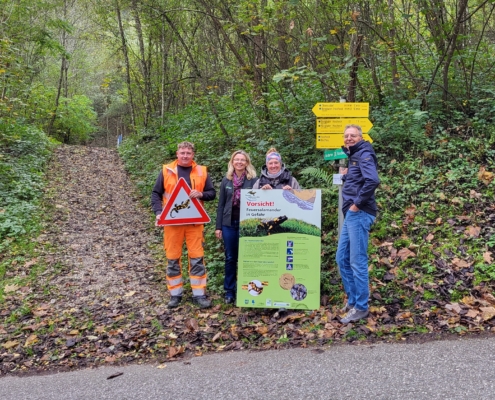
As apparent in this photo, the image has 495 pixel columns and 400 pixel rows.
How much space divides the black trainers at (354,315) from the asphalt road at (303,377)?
1.53ft

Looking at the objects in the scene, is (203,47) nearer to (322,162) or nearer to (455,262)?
(322,162)

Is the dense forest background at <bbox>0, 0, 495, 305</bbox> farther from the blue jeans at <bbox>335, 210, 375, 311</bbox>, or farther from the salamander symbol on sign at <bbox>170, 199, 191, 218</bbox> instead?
the salamander symbol on sign at <bbox>170, 199, 191, 218</bbox>

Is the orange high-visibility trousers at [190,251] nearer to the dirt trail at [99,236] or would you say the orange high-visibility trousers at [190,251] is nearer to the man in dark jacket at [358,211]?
the dirt trail at [99,236]

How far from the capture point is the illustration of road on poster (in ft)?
16.3

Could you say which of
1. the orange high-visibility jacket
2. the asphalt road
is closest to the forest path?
the asphalt road

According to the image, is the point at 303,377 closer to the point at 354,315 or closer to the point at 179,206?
the point at 354,315

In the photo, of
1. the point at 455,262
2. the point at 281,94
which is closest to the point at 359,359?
the point at 455,262

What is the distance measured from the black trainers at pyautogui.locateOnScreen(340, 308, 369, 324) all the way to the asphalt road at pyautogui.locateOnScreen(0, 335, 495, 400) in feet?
1.53

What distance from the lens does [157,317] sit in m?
5.25

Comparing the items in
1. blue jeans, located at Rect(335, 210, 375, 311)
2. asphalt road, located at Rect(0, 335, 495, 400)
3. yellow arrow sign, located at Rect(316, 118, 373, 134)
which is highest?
yellow arrow sign, located at Rect(316, 118, 373, 134)

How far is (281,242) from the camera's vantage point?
5066 mm

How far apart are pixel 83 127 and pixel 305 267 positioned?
26675 millimetres

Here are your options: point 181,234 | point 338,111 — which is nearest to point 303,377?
point 181,234

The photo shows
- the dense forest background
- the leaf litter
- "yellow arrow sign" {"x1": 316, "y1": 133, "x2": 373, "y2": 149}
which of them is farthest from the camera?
the dense forest background
